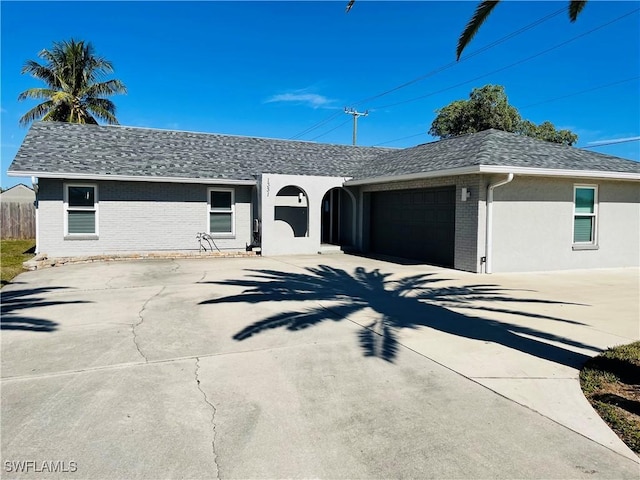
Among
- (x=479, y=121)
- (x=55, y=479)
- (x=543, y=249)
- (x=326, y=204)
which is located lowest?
(x=55, y=479)

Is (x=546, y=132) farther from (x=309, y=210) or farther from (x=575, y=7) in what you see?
(x=575, y=7)

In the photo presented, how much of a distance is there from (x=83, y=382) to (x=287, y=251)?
1309 centimetres

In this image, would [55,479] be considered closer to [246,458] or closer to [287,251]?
[246,458]

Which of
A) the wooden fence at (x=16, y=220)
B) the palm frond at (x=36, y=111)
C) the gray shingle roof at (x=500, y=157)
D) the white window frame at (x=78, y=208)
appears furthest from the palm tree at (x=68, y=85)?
the gray shingle roof at (x=500, y=157)

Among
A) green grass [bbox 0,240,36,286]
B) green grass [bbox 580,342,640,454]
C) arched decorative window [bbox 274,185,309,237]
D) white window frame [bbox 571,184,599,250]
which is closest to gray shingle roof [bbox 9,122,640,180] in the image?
white window frame [bbox 571,184,599,250]

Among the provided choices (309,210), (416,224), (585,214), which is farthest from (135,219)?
(585,214)

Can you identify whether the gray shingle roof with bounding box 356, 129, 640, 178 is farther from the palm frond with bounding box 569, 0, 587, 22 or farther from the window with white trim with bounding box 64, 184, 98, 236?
the window with white trim with bounding box 64, 184, 98, 236

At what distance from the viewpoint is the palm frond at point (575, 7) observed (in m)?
5.10

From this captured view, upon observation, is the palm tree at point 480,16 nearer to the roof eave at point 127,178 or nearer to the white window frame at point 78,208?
the roof eave at point 127,178

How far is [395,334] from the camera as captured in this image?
634 cm

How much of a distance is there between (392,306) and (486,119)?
3389 centimetres

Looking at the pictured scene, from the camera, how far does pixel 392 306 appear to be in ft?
27.0

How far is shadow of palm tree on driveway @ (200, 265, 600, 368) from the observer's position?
5934 mm

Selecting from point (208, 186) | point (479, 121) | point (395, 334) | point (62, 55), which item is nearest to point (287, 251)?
point (208, 186)
